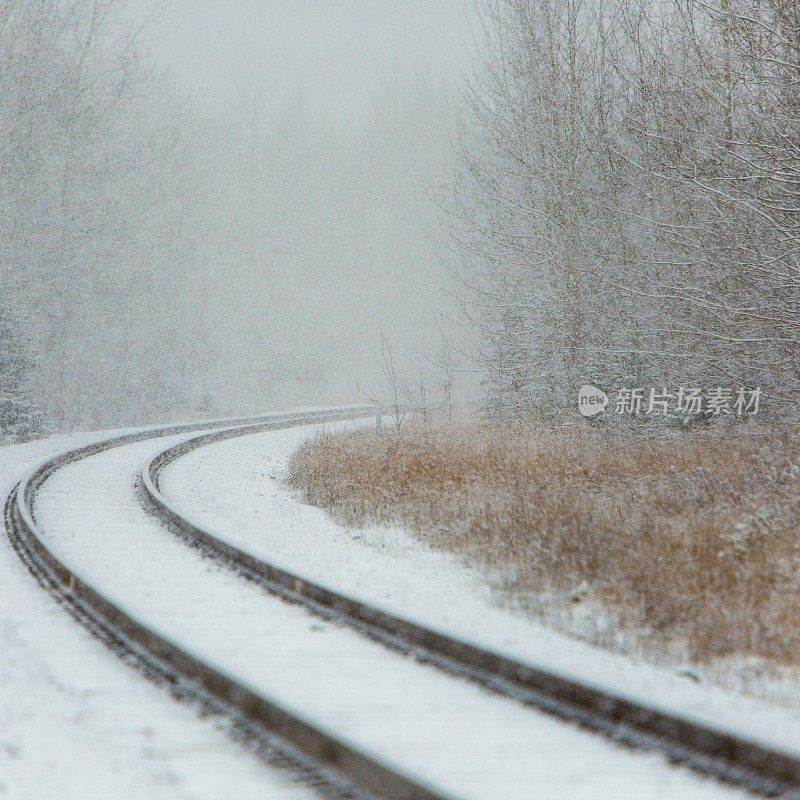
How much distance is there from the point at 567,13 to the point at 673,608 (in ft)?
52.0

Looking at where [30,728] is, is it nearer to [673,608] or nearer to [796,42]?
[673,608]

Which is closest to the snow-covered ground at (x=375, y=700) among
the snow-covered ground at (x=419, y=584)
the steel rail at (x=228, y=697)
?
the steel rail at (x=228, y=697)

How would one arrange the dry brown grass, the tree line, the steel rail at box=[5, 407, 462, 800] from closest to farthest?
the steel rail at box=[5, 407, 462, 800]
the dry brown grass
the tree line

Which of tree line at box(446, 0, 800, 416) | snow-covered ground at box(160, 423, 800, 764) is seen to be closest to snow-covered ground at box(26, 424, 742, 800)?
snow-covered ground at box(160, 423, 800, 764)

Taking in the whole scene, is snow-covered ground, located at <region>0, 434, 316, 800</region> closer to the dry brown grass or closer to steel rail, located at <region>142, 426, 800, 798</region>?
steel rail, located at <region>142, 426, 800, 798</region>

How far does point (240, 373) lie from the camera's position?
49188mm

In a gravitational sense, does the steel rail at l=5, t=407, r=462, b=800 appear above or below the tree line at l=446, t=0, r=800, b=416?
below

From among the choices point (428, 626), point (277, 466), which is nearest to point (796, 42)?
point (428, 626)

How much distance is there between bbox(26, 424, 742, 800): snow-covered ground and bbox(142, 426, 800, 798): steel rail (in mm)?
95

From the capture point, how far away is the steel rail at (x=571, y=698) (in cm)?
354

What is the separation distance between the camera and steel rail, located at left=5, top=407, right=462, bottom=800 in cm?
351

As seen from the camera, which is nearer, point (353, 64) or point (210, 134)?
point (210, 134)

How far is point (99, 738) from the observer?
4.14 meters

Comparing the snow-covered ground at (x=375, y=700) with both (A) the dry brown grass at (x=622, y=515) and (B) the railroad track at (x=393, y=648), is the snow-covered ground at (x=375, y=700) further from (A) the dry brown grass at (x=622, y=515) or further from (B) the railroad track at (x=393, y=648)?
(A) the dry brown grass at (x=622, y=515)
